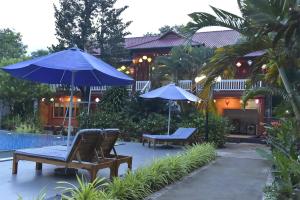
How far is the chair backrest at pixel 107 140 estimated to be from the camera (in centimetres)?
857

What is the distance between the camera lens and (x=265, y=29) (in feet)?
19.5

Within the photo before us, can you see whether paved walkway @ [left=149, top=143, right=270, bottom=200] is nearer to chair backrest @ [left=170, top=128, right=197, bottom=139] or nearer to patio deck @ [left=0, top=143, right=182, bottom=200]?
patio deck @ [left=0, top=143, right=182, bottom=200]

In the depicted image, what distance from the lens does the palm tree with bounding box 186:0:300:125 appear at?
5523mm

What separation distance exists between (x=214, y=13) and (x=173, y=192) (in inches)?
131

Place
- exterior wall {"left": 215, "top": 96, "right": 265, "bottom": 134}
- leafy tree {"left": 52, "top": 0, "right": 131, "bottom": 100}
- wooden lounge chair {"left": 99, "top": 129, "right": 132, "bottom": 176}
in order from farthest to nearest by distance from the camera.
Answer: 1. exterior wall {"left": 215, "top": 96, "right": 265, "bottom": 134}
2. leafy tree {"left": 52, "top": 0, "right": 131, "bottom": 100}
3. wooden lounge chair {"left": 99, "top": 129, "right": 132, "bottom": 176}

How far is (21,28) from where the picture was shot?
4891 centimetres

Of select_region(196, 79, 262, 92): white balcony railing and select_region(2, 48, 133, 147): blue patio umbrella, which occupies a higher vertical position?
select_region(196, 79, 262, 92): white balcony railing

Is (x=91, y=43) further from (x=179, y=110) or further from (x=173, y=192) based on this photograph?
(x=173, y=192)

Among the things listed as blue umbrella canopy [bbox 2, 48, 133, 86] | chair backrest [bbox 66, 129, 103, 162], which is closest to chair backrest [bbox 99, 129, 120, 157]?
chair backrest [bbox 66, 129, 103, 162]

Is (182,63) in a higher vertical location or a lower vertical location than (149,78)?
higher

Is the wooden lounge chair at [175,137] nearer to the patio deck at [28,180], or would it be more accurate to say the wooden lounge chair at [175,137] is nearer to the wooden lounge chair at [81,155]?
the patio deck at [28,180]

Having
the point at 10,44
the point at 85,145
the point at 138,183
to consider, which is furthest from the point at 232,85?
the point at 10,44

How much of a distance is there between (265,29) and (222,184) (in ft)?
13.3

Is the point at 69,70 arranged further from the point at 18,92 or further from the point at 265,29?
the point at 18,92
